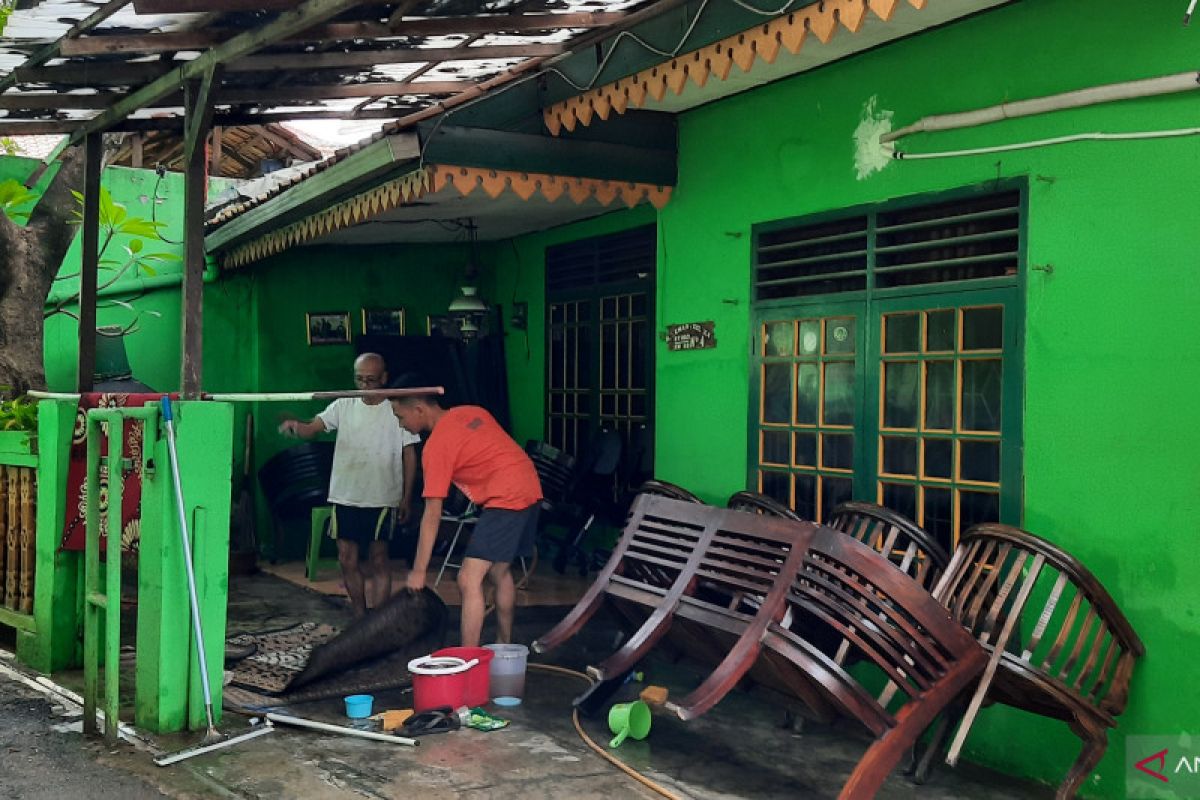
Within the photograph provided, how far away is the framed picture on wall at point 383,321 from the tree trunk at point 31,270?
3078 millimetres

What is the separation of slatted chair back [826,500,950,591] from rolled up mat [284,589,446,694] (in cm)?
236

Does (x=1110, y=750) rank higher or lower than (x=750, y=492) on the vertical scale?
lower

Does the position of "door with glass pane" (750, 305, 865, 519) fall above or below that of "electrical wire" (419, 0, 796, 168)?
below

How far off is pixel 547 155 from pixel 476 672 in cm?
315

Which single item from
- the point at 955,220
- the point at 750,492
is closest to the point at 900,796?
the point at 750,492

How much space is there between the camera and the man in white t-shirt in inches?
319

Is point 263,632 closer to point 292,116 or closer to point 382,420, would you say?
point 382,420

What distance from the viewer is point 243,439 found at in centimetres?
1134

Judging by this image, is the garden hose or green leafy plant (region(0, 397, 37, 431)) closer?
the garden hose

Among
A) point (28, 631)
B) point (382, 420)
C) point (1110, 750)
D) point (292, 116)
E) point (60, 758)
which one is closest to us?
point (1110, 750)

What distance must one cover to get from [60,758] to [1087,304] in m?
4.90

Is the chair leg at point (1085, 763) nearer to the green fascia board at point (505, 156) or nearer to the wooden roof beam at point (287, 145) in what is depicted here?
the green fascia board at point (505, 156)

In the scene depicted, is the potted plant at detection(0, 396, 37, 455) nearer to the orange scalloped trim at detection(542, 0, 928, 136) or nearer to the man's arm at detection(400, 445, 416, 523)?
the man's arm at detection(400, 445, 416, 523)

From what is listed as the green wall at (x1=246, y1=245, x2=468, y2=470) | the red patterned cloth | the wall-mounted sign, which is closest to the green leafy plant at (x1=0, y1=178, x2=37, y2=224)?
the green wall at (x1=246, y1=245, x2=468, y2=470)
